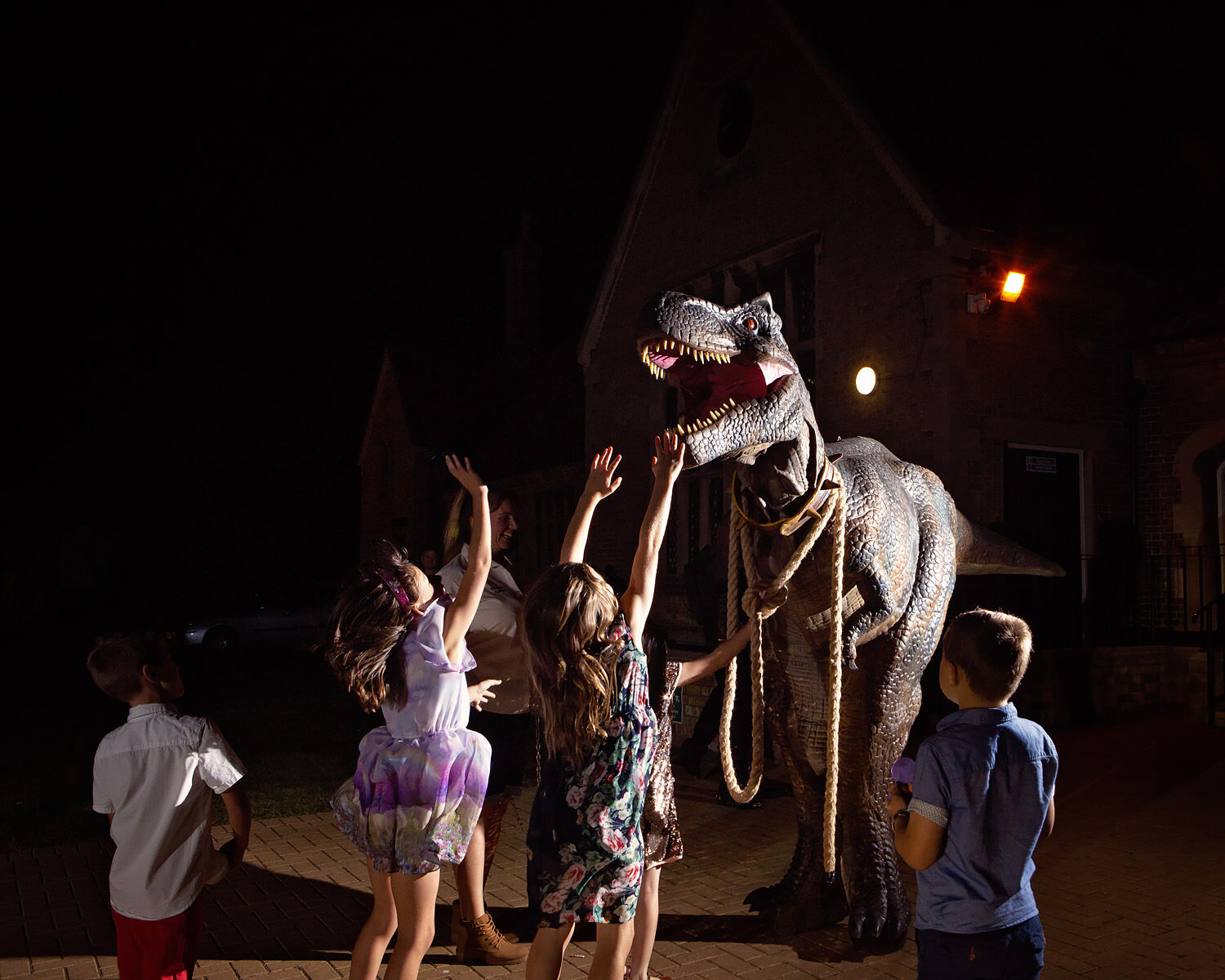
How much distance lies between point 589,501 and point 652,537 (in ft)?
0.94

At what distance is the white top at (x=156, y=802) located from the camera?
2.85 metres

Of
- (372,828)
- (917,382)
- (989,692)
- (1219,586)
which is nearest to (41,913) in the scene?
(372,828)

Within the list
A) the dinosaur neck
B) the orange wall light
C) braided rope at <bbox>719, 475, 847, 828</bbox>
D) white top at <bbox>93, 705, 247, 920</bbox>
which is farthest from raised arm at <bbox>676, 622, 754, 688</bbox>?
the orange wall light

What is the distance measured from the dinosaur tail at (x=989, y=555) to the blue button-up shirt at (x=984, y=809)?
8.21 feet

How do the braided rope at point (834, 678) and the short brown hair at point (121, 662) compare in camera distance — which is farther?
the braided rope at point (834, 678)

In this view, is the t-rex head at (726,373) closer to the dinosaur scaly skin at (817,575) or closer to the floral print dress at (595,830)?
the dinosaur scaly skin at (817,575)

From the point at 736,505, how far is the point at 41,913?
410cm

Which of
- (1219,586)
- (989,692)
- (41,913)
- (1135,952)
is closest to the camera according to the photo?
(989,692)

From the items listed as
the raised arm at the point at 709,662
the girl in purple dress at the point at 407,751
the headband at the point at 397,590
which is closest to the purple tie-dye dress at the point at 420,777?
the girl in purple dress at the point at 407,751

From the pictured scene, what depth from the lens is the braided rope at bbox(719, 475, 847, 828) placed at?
12.5 ft

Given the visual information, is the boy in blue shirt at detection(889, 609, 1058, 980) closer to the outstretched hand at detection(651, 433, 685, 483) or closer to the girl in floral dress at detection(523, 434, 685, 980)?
the girl in floral dress at detection(523, 434, 685, 980)

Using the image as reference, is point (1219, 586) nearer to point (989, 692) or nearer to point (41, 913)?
point (989, 692)

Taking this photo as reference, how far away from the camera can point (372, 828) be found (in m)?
3.14

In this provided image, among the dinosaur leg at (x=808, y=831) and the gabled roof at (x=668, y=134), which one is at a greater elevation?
the gabled roof at (x=668, y=134)
